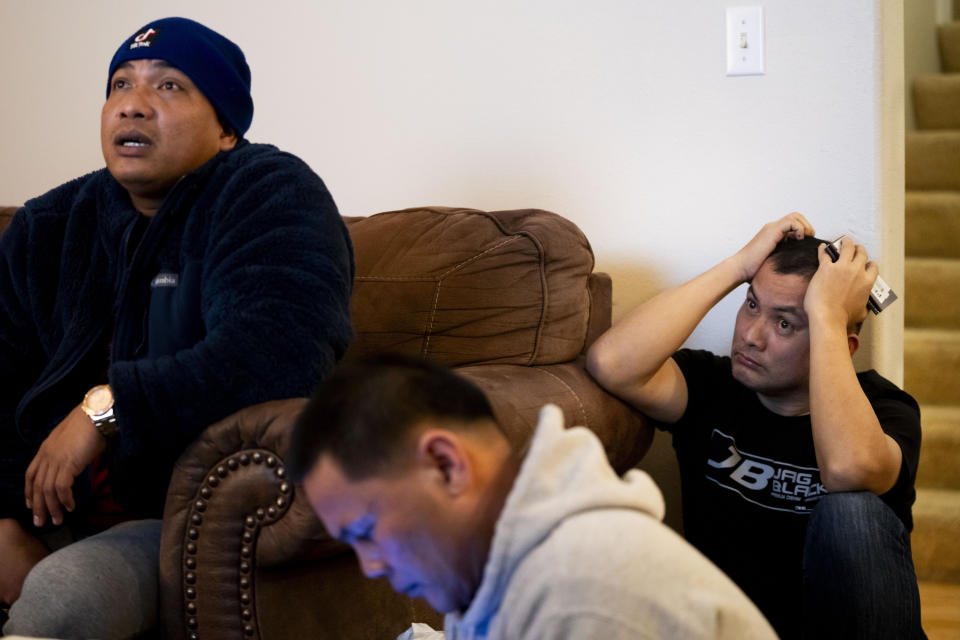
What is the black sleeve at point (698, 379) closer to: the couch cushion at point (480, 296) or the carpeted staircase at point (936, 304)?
the couch cushion at point (480, 296)

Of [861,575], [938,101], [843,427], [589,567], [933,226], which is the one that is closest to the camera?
[589,567]

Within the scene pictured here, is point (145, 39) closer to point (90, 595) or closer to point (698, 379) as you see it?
point (90, 595)

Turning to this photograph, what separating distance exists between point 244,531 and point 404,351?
0.68 m

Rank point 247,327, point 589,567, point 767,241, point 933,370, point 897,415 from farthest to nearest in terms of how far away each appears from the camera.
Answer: point 933,370 → point 767,241 → point 897,415 → point 247,327 → point 589,567

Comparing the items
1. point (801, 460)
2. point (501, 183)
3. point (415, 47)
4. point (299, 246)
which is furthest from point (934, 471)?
point (299, 246)

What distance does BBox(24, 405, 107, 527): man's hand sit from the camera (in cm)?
128

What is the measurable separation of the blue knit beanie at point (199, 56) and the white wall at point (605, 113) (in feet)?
2.23

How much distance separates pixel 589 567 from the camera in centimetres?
73

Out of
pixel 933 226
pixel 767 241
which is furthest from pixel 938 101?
pixel 767 241

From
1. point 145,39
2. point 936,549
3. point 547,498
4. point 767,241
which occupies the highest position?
point 145,39

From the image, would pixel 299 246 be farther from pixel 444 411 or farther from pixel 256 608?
pixel 444 411

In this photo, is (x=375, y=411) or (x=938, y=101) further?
(x=938, y=101)

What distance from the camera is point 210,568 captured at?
1175 millimetres

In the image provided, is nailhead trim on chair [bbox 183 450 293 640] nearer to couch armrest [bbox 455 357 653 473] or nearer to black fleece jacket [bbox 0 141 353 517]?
black fleece jacket [bbox 0 141 353 517]
